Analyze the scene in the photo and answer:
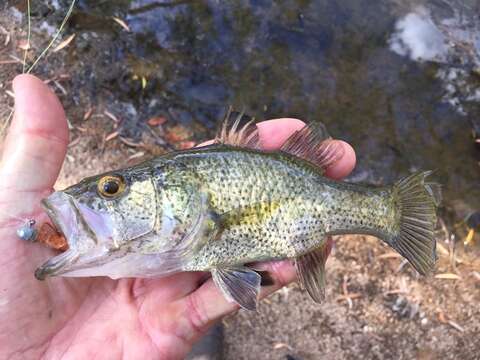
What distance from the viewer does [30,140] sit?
3.25 meters

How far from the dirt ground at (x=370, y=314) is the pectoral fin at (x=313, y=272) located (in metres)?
1.70

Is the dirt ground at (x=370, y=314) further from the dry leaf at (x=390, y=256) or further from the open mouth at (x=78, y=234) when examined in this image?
the open mouth at (x=78, y=234)

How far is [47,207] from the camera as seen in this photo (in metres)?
2.86

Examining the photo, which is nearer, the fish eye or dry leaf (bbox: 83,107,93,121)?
the fish eye

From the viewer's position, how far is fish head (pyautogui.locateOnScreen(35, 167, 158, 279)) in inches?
112

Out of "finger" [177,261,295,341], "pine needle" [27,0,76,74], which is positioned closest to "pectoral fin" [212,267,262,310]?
"finger" [177,261,295,341]

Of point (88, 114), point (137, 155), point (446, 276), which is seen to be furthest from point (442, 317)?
point (88, 114)

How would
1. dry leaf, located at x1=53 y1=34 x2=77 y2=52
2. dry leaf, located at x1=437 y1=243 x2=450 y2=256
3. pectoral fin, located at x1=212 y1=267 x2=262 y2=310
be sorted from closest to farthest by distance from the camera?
pectoral fin, located at x1=212 y1=267 x2=262 y2=310 < dry leaf, located at x1=437 y1=243 x2=450 y2=256 < dry leaf, located at x1=53 y1=34 x2=77 y2=52

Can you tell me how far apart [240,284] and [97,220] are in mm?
899

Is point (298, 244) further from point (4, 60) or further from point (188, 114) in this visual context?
point (4, 60)

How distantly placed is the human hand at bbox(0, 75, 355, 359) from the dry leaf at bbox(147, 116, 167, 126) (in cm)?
230

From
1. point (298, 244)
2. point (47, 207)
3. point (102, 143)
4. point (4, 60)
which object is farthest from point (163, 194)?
point (4, 60)

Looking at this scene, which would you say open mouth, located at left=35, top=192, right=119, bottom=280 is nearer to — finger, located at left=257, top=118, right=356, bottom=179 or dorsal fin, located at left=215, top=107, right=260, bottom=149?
dorsal fin, located at left=215, top=107, right=260, bottom=149

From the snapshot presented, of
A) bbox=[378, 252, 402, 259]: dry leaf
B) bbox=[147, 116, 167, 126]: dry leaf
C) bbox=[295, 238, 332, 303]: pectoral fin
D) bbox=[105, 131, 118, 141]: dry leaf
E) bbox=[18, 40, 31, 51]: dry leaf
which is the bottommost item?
bbox=[378, 252, 402, 259]: dry leaf
